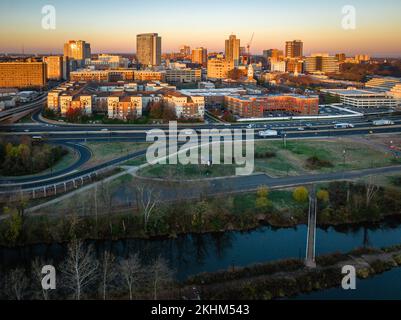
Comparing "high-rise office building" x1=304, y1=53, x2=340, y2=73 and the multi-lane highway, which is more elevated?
"high-rise office building" x1=304, y1=53, x2=340, y2=73

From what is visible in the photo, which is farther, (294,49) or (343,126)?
(294,49)

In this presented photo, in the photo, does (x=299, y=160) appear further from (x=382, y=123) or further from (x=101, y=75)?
(x=101, y=75)

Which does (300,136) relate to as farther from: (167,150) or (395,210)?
(395,210)

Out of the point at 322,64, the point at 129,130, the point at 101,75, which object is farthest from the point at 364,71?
the point at 129,130

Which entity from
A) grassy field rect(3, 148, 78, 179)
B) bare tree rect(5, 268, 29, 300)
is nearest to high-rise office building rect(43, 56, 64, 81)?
grassy field rect(3, 148, 78, 179)

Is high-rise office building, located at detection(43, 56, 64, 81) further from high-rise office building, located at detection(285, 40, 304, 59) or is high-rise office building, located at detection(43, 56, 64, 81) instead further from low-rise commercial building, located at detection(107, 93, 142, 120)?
high-rise office building, located at detection(285, 40, 304, 59)

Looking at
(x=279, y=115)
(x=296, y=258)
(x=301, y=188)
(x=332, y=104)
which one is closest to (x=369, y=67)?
(x=332, y=104)

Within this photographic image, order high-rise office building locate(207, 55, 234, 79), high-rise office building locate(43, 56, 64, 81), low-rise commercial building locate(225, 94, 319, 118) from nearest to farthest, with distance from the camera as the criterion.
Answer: low-rise commercial building locate(225, 94, 319, 118), high-rise office building locate(43, 56, 64, 81), high-rise office building locate(207, 55, 234, 79)
